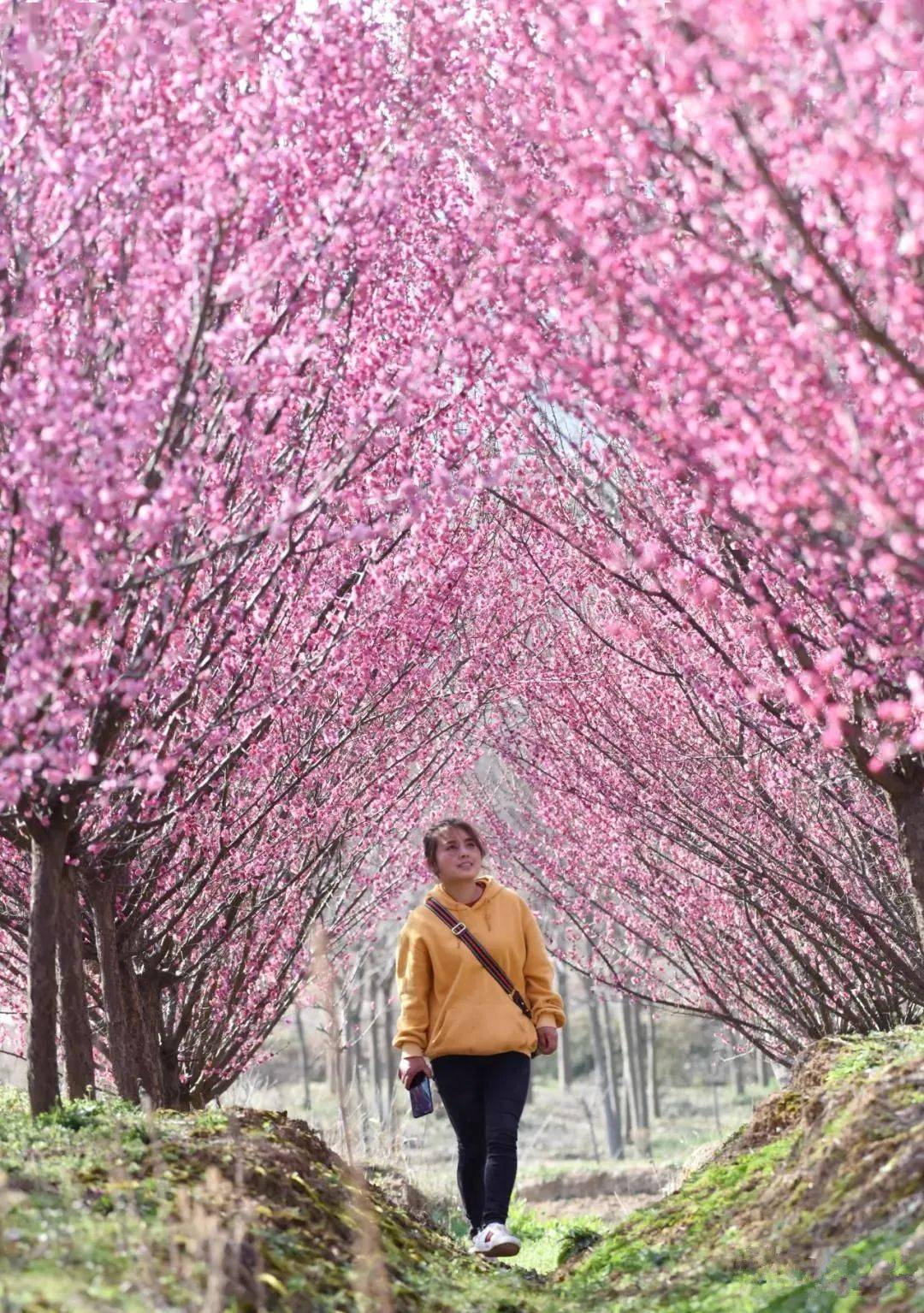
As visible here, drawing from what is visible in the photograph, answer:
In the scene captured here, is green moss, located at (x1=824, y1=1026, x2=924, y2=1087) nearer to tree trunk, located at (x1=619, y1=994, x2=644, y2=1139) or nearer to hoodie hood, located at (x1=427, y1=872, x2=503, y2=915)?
hoodie hood, located at (x1=427, y1=872, x2=503, y2=915)

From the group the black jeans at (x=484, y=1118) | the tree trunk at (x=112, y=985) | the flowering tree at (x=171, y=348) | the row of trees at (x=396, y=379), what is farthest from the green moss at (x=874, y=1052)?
the tree trunk at (x=112, y=985)

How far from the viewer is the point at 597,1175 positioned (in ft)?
68.0

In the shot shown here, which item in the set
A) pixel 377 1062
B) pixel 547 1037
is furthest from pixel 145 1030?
pixel 377 1062

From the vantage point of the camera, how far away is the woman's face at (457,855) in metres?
5.76

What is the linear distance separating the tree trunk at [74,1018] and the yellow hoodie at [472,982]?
1.24 m

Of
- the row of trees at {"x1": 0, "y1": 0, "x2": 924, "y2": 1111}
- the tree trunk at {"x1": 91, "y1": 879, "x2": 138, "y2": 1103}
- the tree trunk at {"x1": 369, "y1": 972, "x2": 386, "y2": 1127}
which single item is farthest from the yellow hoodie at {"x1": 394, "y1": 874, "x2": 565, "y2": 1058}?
the tree trunk at {"x1": 369, "y1": 972, "x2": 386, "y2": 1127}

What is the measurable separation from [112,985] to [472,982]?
1.71 meters

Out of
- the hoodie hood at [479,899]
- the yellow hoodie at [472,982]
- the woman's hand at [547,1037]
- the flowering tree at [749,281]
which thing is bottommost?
the woman's hand at [547,1037]

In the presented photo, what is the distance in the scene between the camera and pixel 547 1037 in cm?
574

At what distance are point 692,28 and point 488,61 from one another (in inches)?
63.7

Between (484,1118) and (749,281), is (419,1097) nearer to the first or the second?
(484,1118)

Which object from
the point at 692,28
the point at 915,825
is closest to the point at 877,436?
the point at 692,28

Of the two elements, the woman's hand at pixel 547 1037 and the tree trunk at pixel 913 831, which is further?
the woman's hand at pixel 547 1037

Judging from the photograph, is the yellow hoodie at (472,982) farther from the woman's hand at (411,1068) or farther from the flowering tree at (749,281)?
the flowering tree at (749,281)
